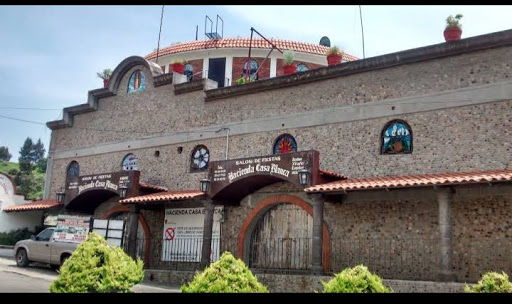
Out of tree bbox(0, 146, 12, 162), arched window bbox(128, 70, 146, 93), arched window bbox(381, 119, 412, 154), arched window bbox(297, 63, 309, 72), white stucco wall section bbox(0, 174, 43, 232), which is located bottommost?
white stucco wall section bbox(0, 174, 43, 232)

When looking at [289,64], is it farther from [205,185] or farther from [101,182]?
[101,182]

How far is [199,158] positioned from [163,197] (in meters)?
2.53

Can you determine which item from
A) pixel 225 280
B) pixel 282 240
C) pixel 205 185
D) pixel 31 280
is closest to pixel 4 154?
pixel 31 280

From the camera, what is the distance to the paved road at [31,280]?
13.2 m

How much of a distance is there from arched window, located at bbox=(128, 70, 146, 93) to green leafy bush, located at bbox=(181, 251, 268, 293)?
15.9 meters

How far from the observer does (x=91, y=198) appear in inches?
863

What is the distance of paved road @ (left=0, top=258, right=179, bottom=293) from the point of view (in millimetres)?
13176

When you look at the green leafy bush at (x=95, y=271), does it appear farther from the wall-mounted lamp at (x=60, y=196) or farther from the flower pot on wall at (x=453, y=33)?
the wall-mounted lamp at (x=60, y=196)

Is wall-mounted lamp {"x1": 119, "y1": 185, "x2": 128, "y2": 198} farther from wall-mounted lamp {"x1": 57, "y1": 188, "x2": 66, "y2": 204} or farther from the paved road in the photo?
wall-mounted lamp {"x1": 57, "y1": 188, "x2": 66, "y2": 204}

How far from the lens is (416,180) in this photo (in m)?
12.9

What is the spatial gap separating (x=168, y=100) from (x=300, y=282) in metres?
10.5

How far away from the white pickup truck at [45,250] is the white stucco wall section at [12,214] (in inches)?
268

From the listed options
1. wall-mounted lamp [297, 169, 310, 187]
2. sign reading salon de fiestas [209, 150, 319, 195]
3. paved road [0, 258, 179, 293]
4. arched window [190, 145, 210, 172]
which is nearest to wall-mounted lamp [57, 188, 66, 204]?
paved road [0, 258, 179, 293]

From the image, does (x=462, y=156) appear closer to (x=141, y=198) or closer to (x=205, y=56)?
(x=141, y=198)
